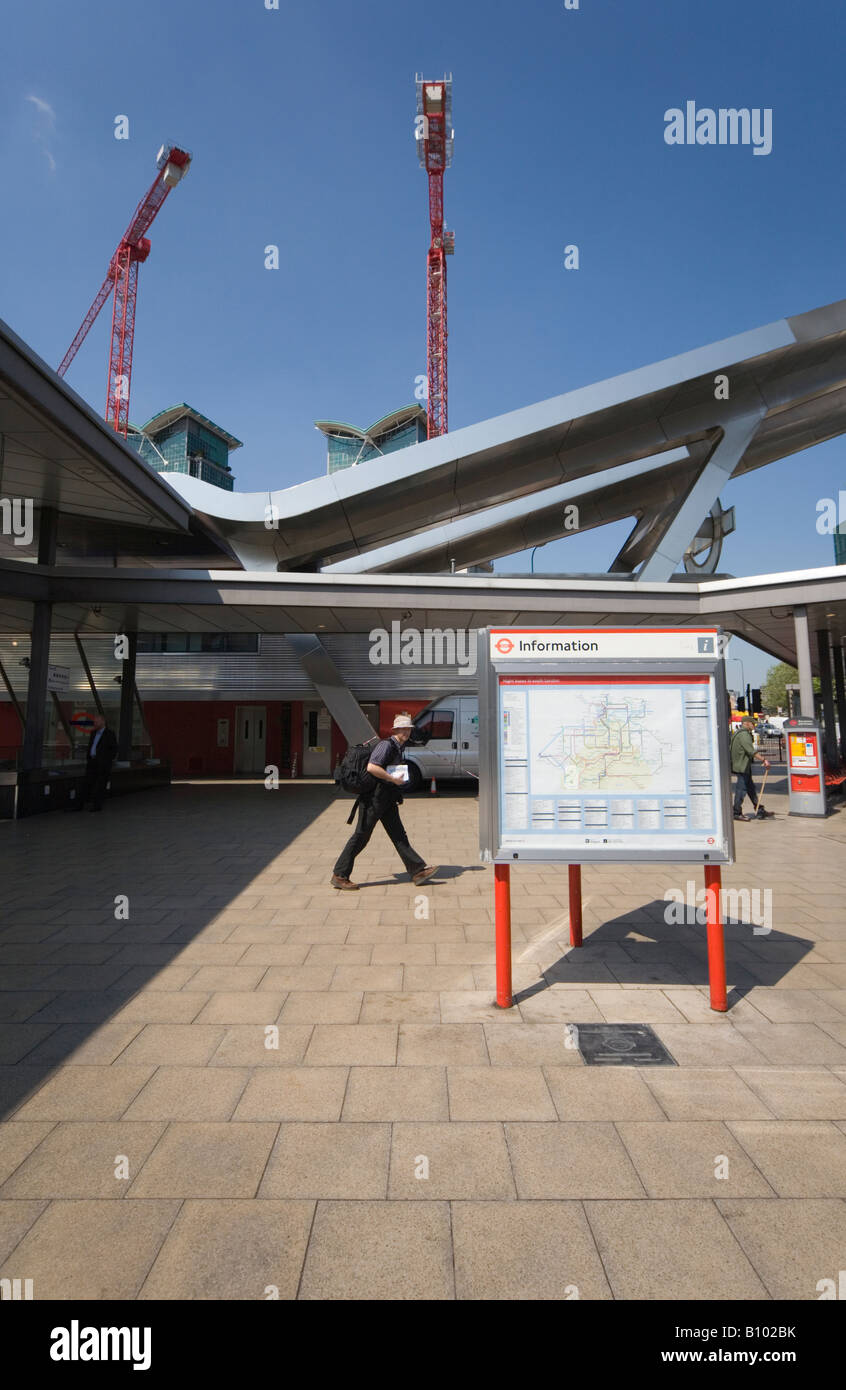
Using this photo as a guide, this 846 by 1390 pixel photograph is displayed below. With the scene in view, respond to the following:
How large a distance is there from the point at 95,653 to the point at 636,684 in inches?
861

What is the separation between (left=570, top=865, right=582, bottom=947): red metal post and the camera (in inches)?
203

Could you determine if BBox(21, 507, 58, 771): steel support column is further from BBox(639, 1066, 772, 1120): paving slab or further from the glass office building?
the glass office building

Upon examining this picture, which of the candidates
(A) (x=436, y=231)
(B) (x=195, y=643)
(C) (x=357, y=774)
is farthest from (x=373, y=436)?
(C) (x=357, y=774)

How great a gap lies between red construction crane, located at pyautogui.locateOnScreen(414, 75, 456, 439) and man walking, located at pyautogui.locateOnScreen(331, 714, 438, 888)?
229ft

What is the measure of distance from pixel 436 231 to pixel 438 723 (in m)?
71.0

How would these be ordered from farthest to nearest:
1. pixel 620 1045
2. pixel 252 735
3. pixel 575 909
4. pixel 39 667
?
1. pixel 252 735
2. pixel 39 667
3. pixel 575 909
4. pixel 620 1045

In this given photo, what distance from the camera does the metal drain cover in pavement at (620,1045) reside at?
350cm

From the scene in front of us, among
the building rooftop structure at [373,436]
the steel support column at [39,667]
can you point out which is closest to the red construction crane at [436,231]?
the building rooftop structure at [373,436]

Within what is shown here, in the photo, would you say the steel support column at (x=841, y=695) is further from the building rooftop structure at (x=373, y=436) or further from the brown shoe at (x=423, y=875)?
the building rooftop structure at (x=373, y=436)

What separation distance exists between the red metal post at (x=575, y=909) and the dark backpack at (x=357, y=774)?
237 cm

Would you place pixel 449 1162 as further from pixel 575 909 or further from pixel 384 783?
pixel 384 783

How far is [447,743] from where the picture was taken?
17.0m

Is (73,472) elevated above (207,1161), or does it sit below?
above
